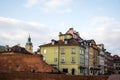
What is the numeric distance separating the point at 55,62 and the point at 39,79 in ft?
127

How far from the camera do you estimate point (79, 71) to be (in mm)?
68812

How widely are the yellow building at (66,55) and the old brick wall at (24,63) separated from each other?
26.0 metres

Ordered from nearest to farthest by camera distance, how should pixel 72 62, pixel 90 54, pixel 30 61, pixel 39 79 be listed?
1. pixel 39 79
2. pixel 30 61
3. pixel 72 62
4. pixel 90 54

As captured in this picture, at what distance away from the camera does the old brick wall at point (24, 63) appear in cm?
4209

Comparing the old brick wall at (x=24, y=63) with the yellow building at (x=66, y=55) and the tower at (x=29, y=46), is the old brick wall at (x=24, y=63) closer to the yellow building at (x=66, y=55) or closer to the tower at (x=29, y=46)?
the yellow building at (x=66, y=55)

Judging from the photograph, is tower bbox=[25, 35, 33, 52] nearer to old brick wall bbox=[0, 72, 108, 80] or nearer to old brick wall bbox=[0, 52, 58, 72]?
old brick wall bbox=[0, 52, 58, 72]

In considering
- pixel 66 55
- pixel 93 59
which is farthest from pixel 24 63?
pixel 93 59

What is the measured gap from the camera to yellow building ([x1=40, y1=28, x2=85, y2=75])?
68.3 meters

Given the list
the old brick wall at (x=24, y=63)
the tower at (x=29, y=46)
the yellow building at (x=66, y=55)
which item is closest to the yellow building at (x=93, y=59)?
the yellow building at (x=66, y=55)

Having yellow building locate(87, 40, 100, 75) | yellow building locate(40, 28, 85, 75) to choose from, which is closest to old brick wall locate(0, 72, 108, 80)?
yellow building locate(40, 28, 85, 75)

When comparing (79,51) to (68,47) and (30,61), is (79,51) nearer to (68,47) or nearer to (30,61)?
(68,47)

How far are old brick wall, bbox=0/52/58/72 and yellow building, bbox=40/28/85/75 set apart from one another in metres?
26.0

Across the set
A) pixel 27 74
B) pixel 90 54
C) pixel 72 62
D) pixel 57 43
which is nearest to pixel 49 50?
pixel 57 43

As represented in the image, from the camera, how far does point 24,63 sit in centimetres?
4225
